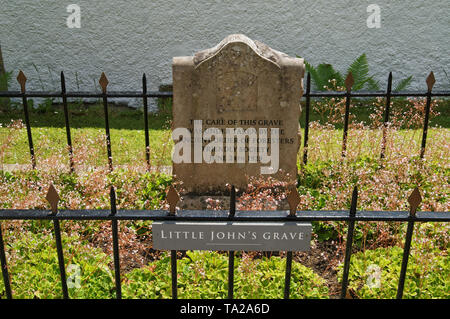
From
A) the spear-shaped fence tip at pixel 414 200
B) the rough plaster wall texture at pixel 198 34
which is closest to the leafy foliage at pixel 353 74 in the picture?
the rough plaster wall texture at pixel 198 34

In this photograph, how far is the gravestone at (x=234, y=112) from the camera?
3.87 metres

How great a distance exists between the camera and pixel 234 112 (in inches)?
156

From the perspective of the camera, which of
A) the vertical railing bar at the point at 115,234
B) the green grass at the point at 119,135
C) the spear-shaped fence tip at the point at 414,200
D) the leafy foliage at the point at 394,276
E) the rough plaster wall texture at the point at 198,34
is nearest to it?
the spear-shaped fence tip at the point at 414,200

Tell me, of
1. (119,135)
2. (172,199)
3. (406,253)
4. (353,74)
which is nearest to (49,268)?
(172,199)

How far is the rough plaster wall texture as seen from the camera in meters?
7.63

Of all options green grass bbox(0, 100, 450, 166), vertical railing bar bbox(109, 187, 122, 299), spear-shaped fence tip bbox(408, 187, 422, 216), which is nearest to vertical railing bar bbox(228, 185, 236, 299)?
vertical railing bar bbox(109, 187, 122, 299)

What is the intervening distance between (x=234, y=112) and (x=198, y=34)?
409 centimetres

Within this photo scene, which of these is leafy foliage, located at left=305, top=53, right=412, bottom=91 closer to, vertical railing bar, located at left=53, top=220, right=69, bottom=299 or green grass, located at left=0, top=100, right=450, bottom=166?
green grass, located at left=0, top=100, right=450, bottom=166

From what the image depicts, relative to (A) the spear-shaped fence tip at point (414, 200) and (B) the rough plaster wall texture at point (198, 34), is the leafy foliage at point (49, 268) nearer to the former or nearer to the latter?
(A) the spear-shaped fence tip at point (414, 200)

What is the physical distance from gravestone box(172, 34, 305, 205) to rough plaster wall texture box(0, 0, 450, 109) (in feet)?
12.8

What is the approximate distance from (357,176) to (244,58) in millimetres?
1527

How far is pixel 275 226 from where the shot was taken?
2.21 metres

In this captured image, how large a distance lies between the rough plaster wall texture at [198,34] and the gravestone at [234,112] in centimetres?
389

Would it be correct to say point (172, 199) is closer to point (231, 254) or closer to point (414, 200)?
point (231, 254)
